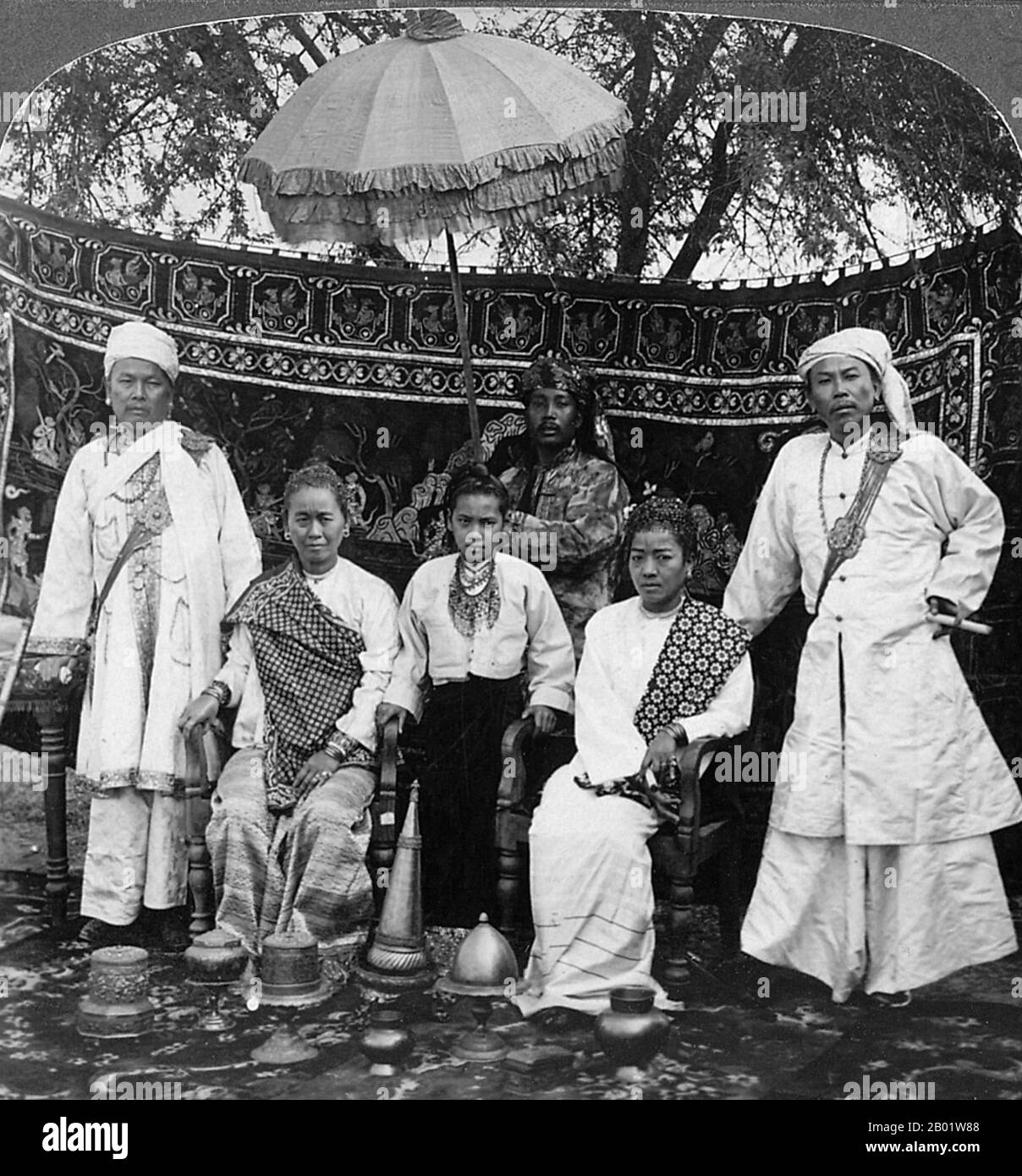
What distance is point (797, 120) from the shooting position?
5.91 m

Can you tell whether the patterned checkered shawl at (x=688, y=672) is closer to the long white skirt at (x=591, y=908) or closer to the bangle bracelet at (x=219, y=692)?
the long white skirt at (x=591, y=908)

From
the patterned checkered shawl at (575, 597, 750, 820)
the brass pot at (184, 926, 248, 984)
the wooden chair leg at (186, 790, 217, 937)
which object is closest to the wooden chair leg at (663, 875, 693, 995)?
the patterned checkered shawl at (575, 597, 750, 820)

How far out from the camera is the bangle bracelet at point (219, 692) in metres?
5.92

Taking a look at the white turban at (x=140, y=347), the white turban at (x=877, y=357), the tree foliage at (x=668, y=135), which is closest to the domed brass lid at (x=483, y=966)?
the white turban at (x=877, y=357)

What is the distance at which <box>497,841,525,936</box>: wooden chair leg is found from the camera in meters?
5.63

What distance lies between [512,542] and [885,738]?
144 centimetres

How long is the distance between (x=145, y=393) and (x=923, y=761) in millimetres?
2924

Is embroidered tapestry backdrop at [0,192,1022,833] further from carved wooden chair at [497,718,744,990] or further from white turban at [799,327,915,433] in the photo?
carved wooden chair at [497,718,744,990]

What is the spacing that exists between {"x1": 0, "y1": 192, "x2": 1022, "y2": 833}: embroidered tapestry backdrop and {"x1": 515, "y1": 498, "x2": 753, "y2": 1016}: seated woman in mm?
347

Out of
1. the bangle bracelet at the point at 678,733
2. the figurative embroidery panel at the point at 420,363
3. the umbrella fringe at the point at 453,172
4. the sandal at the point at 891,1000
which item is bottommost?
the sandal at the point at 891,1000

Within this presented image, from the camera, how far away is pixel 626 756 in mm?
5617

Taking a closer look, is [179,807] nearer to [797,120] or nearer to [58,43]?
[58,43]

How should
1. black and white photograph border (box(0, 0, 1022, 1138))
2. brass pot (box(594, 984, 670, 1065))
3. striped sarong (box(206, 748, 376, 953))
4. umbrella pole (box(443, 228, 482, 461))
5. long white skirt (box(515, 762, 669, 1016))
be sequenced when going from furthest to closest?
umbrella pole (box(443, 228, 482, 461)) → striped sarong (box(206, 748, 376, 953)) → black and white photograph border (box(0, 0, 1022, 1138)) → long white skirt (box(515, 762, 669, 1016)) → brass pot (box(594, 984, 670, 1065))

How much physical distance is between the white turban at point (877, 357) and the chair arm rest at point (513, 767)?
1584mm
